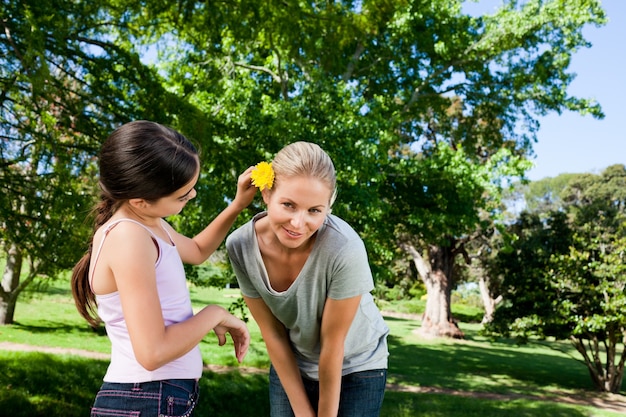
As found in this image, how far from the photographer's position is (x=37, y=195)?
18.9 feet

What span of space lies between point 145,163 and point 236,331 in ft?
2.07

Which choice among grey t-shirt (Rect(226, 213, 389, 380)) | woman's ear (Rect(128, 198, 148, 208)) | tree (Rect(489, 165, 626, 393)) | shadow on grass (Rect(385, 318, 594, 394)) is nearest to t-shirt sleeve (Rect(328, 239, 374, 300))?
grey t-shirt (Rect(226, 213, 389, 380))

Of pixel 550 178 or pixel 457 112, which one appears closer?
pixel 457 112

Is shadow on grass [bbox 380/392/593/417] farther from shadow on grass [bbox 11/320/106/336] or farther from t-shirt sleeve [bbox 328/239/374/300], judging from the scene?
shadow on grass [bbox 11/320/106/336]

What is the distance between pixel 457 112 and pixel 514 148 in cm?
229

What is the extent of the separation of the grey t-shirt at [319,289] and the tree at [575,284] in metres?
10.5

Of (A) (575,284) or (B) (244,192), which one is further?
(A) (575,284)

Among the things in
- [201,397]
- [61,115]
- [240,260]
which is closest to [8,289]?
[201,397]

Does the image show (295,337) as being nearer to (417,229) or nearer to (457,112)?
(417,229)

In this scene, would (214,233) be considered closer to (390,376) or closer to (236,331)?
(236,331)

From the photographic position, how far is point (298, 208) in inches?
81.4

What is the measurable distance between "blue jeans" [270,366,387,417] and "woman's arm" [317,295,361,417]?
0.10m

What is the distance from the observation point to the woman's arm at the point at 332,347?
2.18 m

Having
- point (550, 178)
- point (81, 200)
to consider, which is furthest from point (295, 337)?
point (550, 178)
